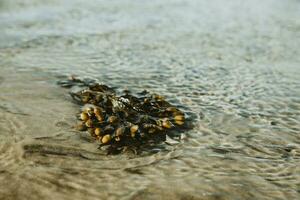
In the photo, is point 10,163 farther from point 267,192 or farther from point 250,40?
point 250,40

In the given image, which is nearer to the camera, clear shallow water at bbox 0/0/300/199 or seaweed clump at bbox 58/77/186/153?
clear shallow water at bbox 0/0/300/199

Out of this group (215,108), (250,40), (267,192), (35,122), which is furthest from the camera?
(250,40)

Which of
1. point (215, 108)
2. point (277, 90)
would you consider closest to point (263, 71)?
point (277, 90)

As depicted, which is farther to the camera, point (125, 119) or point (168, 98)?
point (168, 98)
